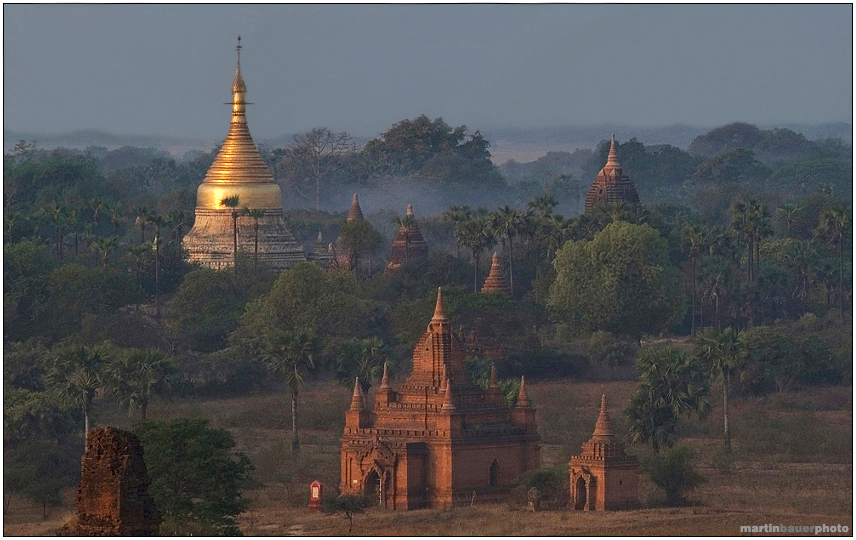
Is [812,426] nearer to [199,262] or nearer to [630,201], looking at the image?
[199,262]

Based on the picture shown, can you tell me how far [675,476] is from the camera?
7306 centimetres

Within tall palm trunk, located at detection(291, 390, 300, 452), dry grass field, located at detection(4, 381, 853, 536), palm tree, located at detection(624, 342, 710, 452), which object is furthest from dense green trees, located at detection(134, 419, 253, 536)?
palm tree, located at detection(624, 342, 710, 452)

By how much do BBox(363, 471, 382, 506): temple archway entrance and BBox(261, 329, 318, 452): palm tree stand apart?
10697 millimetres

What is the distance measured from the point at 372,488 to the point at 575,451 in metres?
8.74

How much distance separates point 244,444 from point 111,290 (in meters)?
26.6

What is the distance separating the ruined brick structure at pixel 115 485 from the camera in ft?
151

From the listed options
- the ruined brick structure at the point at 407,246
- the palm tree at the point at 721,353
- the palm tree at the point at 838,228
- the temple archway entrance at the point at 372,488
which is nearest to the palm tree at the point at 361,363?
the palm tree at the point at 721,353

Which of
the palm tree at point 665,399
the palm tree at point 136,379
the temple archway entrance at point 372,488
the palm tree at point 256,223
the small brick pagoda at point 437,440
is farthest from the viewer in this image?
the palm tree at point 256,223

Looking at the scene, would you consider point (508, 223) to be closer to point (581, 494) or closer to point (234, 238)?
point (234, 238)

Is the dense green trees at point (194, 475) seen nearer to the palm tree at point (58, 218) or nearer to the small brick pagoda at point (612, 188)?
the palm tree at point (58, 218)

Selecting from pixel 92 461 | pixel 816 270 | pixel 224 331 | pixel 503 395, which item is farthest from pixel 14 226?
pixel 92 461

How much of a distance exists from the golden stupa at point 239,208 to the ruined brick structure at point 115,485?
7332 cm

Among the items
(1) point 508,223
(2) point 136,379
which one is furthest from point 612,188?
(2) point 136,379

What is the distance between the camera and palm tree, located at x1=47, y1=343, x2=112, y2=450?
80.6 metres
